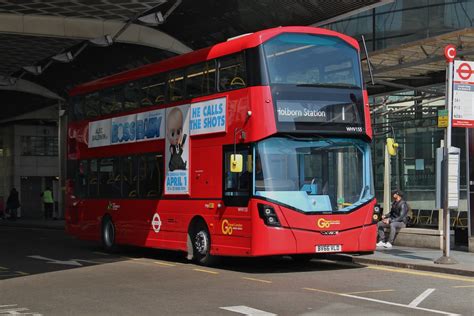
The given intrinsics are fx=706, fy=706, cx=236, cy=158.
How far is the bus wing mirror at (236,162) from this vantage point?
1359cm

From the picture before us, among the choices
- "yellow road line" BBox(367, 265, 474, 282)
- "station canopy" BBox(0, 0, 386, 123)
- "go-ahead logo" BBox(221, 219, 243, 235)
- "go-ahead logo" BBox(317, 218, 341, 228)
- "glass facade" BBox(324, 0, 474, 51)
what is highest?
"glass facade" BBox(324, 0, 474, 51)

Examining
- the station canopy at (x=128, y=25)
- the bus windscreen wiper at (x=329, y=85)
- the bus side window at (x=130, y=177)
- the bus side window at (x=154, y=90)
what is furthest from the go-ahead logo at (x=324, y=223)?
the station canopy at (x=128, y=25)

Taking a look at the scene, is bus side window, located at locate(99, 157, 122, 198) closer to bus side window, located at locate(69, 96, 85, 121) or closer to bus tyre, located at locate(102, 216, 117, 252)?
bus tyre, located at locate(102, 216, 117, 252)

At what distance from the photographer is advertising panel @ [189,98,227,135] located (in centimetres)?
1457

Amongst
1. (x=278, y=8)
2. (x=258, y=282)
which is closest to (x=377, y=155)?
(x=278, y=8)

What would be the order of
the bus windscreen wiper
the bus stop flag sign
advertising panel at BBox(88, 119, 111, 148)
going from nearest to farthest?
the bus windscreen wiper
the bus stop flag sign
advertising panel at BBox(88, 119, 111, 148)

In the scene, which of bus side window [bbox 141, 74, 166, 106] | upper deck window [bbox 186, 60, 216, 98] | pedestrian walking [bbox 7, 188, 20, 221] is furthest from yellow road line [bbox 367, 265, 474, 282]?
pedestrian walking [bbox 7, 188, 20, 221]

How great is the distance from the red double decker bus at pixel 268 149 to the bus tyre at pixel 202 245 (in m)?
0.02

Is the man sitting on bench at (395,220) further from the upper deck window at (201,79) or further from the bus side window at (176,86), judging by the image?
the bus side window at (176,86)

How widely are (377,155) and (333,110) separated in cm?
1065

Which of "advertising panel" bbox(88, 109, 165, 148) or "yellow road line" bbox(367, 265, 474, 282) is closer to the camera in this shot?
"yellow road line" bbox(367, 265, 474, 282)

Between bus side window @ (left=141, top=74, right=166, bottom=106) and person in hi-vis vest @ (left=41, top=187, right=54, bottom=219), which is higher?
bus side window @ (left=141, top=74, right=166, bottom=106)

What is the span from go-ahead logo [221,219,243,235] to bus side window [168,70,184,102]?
3.32 meters

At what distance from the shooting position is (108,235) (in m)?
19.7
